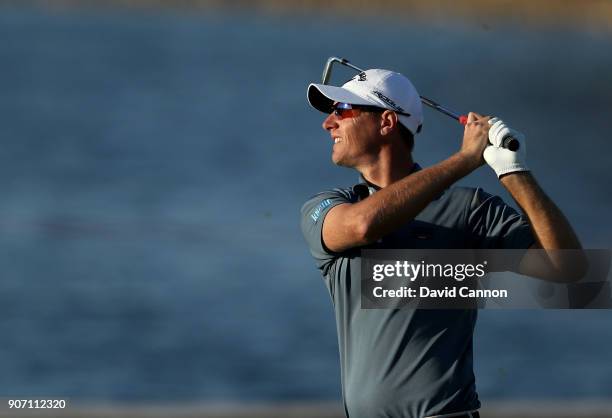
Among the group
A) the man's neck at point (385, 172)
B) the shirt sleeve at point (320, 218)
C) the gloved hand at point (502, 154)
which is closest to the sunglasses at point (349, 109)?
the man's neck at point (385, 172)

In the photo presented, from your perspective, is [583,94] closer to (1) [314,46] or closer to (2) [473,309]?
(1) [314,46]

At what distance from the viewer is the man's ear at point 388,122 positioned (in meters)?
5.64

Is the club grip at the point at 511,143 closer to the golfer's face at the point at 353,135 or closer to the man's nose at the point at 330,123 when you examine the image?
the golfer's face at the point at 353,135

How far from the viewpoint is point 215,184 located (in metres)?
33.9

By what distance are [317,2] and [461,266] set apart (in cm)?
6275

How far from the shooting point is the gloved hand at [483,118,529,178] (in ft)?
16.9

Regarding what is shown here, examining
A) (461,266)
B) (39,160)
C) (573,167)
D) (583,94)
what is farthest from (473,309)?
(583,94)

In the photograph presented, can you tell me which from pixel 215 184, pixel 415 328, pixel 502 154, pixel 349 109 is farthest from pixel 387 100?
pixel 215 184

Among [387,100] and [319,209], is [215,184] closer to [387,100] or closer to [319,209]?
[387,100]

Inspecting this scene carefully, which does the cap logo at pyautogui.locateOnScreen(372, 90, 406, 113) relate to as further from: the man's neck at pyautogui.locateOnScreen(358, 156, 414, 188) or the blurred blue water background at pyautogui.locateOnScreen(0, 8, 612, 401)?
the blurred blue water background at pyautogui.locateOnScreen(0, 8, 612, 401)

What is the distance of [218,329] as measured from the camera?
65.0 feet

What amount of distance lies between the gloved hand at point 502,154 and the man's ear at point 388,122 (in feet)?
1.92

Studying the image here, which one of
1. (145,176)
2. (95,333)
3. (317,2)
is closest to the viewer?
(95,333)

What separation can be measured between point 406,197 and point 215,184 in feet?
95.1
